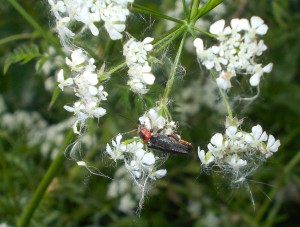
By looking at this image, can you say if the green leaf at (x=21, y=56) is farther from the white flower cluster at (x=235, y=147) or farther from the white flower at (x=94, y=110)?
the white flower cluster at (x=235, y=147)

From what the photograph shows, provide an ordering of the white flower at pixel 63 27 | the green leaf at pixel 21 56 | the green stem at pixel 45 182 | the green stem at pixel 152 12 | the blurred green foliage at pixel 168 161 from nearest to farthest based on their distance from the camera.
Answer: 1. the green stem at pixel 152 12
2. the white flower at pixel 63 27
3. the green leaf at pixel 21 56
4. the green stem at pixel 45 182
5. the blurred green foliage at pixel 168 161

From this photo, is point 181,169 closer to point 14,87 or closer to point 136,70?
point 14,87

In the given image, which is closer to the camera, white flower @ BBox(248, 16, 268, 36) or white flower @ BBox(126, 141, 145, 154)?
white flower @ BBox(126, 141, 145, 154)

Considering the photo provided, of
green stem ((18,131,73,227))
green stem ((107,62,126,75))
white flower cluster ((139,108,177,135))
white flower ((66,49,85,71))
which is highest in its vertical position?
white flower ((66,49,85,71))

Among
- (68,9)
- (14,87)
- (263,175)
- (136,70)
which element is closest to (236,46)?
(136,70)

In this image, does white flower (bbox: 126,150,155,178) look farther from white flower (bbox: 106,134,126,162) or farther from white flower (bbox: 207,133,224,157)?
white flower (bbox: 207,133,224,157)

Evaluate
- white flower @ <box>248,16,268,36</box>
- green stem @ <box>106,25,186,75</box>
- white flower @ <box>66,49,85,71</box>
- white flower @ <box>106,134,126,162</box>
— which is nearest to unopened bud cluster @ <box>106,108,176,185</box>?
white flower @ <box>106,134,126,162</box>

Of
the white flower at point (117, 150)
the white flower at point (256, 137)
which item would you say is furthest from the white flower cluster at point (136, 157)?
the white flower at point (256, 137)
